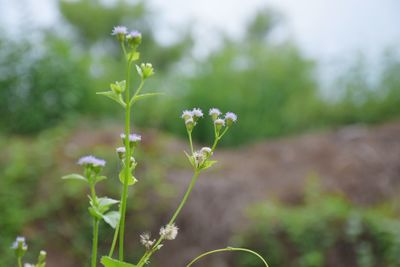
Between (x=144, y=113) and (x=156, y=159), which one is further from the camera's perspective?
(x=144, y=113)

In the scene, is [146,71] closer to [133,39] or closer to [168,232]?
[133,39]

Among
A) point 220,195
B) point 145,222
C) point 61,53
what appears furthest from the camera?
point 61,53

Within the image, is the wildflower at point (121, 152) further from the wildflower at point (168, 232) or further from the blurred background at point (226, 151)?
the blurred background at point (226, 151)

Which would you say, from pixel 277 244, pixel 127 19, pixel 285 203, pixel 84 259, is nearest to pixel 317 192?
pixel 285 203

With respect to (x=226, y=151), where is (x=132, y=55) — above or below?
below

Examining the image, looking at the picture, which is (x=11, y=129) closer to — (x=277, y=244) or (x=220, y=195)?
(x=220, y=195)

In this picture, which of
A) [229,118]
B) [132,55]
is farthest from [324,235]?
[132,55]

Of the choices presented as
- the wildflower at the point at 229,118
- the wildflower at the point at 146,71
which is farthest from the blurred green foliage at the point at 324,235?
the wildflower at the point at 146,71
